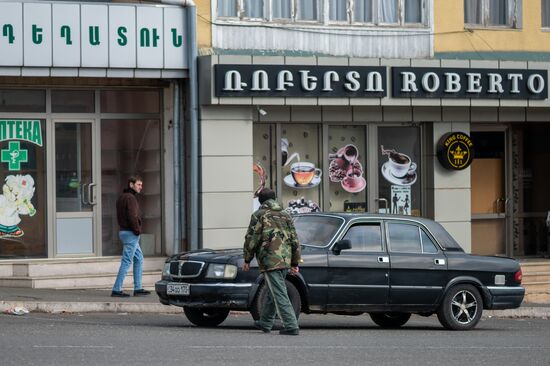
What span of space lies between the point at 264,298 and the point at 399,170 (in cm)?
957

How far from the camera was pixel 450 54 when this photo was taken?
24.8 meters

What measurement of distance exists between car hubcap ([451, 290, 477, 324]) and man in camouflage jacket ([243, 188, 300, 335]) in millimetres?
2754

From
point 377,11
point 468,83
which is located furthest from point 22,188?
Answer: point 468,83

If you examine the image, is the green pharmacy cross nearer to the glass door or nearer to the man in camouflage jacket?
the glass door

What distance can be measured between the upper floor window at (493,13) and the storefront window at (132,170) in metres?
6.29

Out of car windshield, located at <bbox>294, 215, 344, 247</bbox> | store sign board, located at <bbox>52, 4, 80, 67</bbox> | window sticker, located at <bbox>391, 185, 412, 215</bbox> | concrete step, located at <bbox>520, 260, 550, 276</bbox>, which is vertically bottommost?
concrete step, located at <bbox>520, 260, 550, 276</bbox>

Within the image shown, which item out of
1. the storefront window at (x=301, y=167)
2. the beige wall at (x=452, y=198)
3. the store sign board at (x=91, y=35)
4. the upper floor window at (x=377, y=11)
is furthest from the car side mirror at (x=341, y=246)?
the beige wall at (x=452, y=198)

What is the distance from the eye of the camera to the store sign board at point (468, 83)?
24.0m

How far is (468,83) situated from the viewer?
24.4 metres

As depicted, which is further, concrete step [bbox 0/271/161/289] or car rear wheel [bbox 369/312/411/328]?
concrete step [bbox 0/271/161/289]

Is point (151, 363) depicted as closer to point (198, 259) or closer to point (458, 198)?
point (198, 259)

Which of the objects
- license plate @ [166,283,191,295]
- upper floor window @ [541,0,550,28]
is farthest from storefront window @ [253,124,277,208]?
license plate @ [166,283,191,295]

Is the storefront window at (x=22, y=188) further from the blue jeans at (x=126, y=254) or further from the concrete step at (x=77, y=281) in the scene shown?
the blue jeans at (x=126, y=254)

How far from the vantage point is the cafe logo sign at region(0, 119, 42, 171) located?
22.6 m
